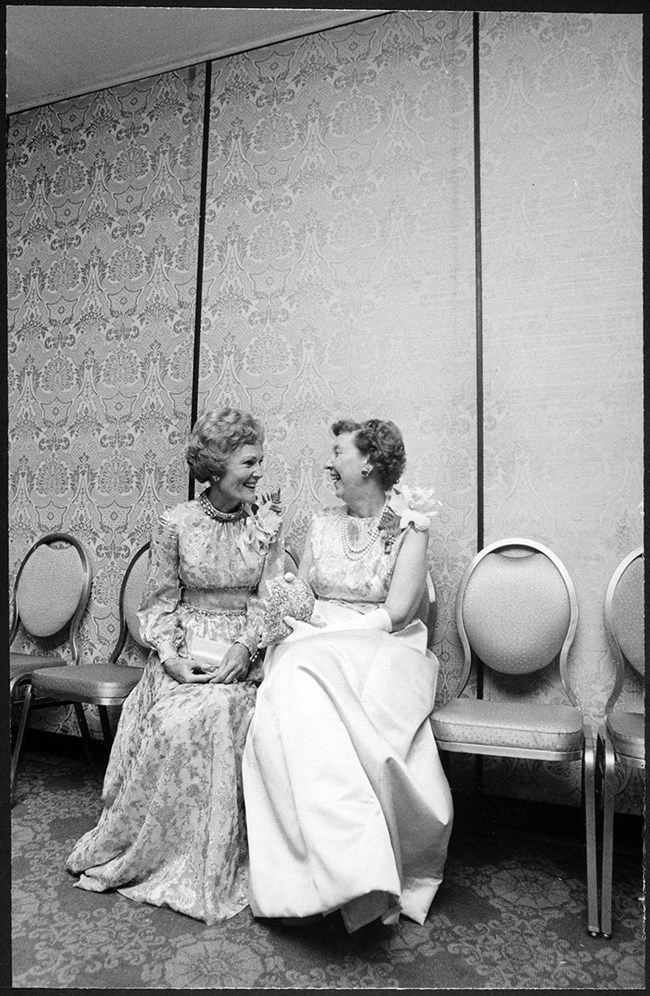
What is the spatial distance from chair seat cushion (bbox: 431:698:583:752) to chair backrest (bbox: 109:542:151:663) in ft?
5.43

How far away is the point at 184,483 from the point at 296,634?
1372 mm

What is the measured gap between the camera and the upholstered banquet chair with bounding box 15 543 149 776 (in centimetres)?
314

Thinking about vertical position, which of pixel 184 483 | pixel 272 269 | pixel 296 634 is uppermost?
pixel 272 269

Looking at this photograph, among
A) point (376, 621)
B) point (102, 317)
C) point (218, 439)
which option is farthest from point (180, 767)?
point (102, 317)

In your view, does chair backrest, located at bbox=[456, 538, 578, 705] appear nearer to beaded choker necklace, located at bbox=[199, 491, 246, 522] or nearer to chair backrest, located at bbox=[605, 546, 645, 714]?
chair backrest, located at bbox=[605, 546, 645, 714]

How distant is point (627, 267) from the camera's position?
3014mm

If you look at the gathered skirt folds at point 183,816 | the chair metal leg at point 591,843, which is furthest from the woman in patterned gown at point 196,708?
the chair metal leg at point 591,843

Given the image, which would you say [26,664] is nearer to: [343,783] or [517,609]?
[343,783]

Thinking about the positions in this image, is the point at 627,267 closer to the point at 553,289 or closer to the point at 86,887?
the point at 553,289

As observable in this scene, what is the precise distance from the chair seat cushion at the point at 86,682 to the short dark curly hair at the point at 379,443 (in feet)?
4.22

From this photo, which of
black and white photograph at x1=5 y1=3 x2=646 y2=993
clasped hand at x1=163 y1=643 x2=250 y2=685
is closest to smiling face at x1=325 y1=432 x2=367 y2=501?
black and white photograph at x1=5 y1=3 x2=646 y2=993

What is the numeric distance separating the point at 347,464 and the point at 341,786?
123cm

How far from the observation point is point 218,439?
2.80 m

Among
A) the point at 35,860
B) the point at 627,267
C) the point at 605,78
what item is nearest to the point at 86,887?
the point at 35,860
